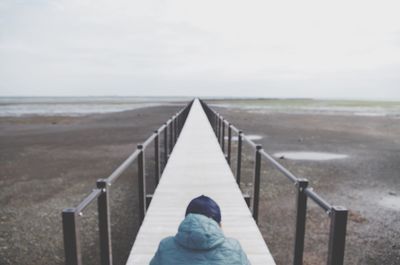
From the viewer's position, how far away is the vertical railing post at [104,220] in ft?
8.31

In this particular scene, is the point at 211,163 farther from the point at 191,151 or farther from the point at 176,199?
the point at 176,199

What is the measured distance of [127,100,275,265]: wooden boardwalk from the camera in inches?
140

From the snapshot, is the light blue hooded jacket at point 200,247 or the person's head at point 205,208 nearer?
the light blue hooded jacket at point 200,247

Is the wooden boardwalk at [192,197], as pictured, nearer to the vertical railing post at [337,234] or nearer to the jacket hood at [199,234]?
the vertical railing post at [337,234]

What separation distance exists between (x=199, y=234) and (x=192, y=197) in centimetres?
332

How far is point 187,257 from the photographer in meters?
1.92

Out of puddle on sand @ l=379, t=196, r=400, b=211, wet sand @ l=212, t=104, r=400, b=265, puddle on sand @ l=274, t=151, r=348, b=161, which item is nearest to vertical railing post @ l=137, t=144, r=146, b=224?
wet sand @ l=212, t=104, r=400, b=265

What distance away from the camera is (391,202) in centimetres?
721

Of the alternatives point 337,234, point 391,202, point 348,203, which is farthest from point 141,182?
point 391,202

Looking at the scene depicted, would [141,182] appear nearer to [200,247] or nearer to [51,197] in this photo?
[200,247]

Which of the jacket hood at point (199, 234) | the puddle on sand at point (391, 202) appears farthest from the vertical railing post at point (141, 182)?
the puddle on sand at point (391, 202)

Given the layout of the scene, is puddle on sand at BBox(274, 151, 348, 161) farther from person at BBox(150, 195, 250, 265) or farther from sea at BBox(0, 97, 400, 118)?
sea at BBox(0, 97, 400, 118)

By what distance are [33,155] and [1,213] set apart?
681cm

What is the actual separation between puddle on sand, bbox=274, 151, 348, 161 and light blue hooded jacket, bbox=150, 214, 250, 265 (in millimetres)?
10489
